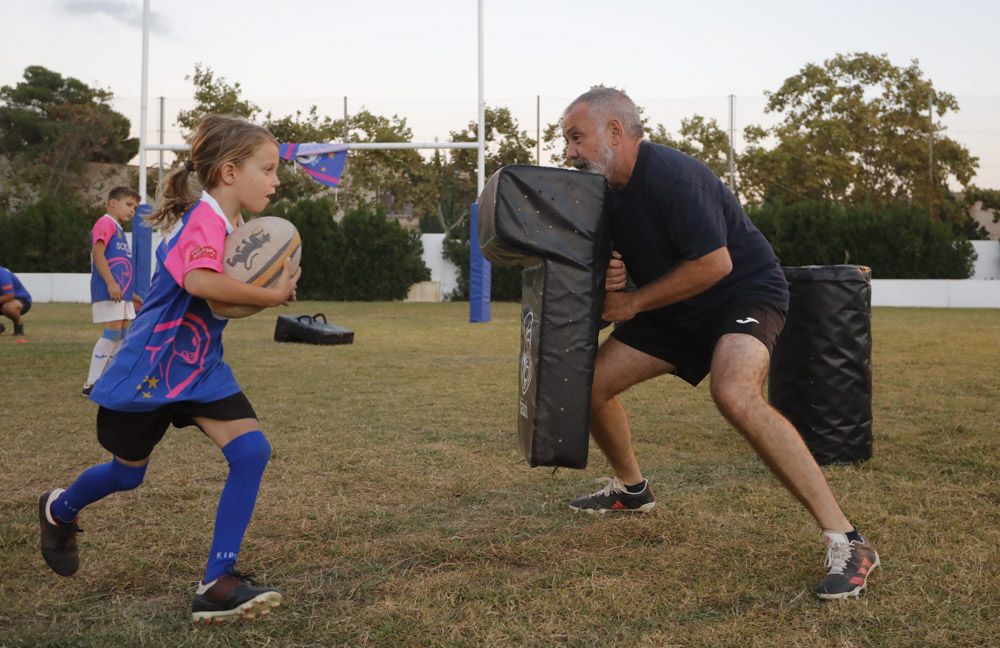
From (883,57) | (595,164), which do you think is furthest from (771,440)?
(883,57)

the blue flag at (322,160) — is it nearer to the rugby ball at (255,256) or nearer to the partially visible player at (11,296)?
the partially visible player at (11,296)

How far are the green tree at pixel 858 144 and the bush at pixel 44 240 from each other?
23985mm

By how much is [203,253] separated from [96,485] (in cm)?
90

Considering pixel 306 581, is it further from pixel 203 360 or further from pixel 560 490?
pixel 560 490

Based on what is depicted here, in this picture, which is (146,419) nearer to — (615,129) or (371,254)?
(615,129)

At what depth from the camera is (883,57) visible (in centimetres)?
4025

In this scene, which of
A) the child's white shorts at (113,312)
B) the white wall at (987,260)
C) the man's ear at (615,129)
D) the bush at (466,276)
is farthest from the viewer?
the white wall at (987,260)

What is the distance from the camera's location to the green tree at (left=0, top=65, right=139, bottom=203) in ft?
137

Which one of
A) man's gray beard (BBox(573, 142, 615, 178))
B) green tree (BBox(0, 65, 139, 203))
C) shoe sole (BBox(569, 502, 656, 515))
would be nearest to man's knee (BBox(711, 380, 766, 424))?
man's gray beard (BBox(573, 142, 615, 178))

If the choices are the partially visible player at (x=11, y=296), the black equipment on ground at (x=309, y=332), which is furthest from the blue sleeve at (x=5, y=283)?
the black equipment on ground at (x=309, y=332)

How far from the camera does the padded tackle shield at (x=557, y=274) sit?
3.50 m

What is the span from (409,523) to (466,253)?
2622 cm

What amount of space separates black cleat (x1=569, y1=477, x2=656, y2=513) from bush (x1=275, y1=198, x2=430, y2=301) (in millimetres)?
25456

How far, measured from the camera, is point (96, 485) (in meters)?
3.24
